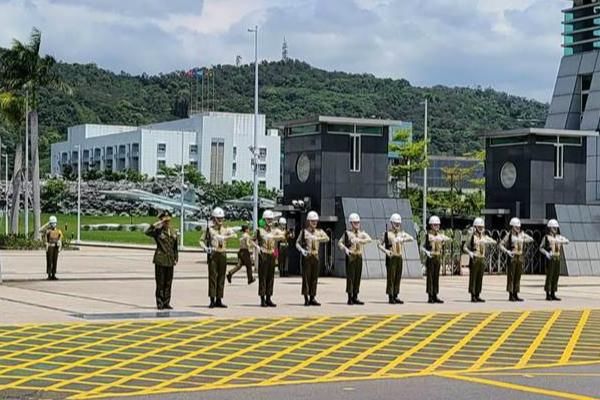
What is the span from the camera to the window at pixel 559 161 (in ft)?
129

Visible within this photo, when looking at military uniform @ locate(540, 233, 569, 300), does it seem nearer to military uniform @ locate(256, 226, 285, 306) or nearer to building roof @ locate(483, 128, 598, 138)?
military uniform @ locate(256, 226, 285, 306)

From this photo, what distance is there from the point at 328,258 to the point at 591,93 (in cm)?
2399

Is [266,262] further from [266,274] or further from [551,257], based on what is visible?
[551,257]

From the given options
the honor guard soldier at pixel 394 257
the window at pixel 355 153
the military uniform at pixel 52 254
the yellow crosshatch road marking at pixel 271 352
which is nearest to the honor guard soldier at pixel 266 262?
the yellow crosshatch road marking at pixel 271 352

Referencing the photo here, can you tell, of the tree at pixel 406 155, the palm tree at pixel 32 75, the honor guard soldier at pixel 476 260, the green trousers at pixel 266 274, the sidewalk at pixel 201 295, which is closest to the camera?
the sidewalk at pixel 201 295

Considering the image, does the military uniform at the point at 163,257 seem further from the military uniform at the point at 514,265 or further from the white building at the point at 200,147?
the white building at the point at 200,147

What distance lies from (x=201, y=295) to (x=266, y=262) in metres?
3.72

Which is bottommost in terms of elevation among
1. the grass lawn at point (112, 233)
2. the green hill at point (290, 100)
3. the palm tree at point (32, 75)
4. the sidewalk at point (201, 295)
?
the sidewalk at point (201, 295)

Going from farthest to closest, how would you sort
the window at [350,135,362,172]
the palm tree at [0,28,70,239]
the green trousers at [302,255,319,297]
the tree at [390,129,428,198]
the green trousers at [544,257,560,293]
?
the tree at [390,129,428,198], the palm tree at [0,28,70,239], the window at [350,135,362,172], the green trousers at [544,257,560,293], the green trousers at [302,255,319,297]

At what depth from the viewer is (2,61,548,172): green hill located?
13650 cm

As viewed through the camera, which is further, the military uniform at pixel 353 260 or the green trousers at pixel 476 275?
the green trousers at pixel 476 275

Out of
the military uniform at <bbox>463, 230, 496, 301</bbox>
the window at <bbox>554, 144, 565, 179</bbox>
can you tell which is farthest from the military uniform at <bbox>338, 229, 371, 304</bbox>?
the window at <bbox>554, 144, 565, 179</bbox>

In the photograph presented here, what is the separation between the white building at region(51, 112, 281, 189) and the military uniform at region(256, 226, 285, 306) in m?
99.7

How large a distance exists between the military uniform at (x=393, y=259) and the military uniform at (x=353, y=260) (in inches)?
27.1
